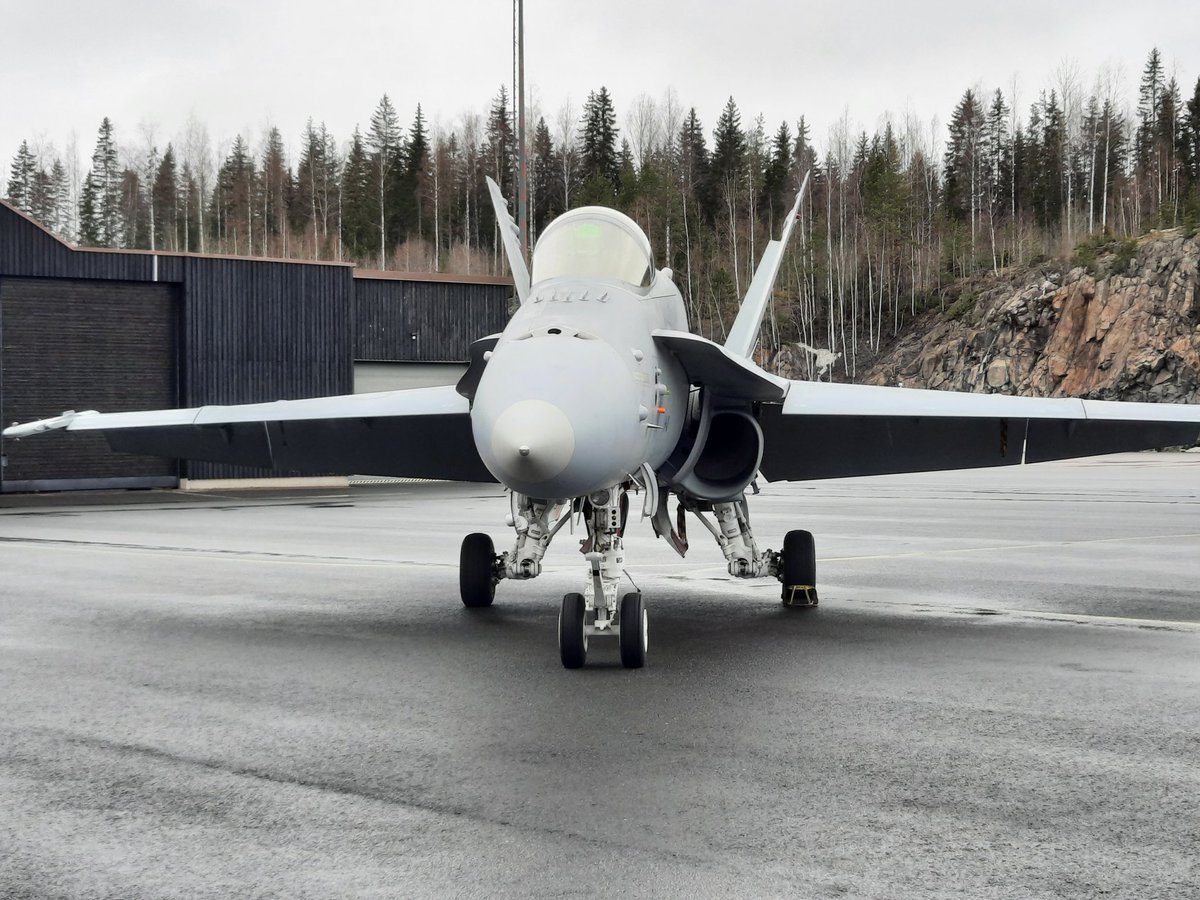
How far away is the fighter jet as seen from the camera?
251 inches

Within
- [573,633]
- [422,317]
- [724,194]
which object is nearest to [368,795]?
[573,633]

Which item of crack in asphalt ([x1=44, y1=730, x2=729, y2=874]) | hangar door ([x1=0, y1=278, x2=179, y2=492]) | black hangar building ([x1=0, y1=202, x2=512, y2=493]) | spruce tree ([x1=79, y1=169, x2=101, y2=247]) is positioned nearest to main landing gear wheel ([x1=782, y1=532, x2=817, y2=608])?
crack in asphalt ([x1=44, y1=730, x2=729, y2=874])

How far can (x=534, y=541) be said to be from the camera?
27.4 feet

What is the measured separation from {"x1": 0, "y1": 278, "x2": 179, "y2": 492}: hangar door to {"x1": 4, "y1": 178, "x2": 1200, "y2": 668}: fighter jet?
2003cm

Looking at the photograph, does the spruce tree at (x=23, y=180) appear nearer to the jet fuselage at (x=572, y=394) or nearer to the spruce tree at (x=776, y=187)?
the spruce tree at (x=776, y=187)

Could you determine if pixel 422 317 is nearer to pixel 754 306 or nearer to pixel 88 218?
pixel 754 306

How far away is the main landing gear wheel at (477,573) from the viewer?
392 inches

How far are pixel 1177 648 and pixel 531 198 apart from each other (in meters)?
76.2

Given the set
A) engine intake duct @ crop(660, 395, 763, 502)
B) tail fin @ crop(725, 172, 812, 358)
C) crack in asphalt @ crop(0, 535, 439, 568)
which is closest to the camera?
engine intake duct @ crop(660, 395, 763, 502)

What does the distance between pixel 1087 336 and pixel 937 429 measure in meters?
48.4

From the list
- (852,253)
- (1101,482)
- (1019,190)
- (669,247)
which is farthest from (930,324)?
(1101,482)

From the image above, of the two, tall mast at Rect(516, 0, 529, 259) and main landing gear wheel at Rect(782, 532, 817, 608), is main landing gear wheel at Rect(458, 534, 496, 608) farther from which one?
tall mast at Rect(516, 0, 529, 259)

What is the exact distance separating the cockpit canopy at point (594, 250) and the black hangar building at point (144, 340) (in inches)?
909

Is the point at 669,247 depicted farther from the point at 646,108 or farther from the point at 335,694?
the point at 335,694
